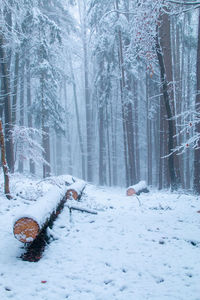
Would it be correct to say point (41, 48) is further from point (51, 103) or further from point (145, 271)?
point (145, 271)

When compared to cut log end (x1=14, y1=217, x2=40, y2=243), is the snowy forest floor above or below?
below

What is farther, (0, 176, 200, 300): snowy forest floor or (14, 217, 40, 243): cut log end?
(14, 217, 40, 243): cut log end

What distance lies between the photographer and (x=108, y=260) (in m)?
4.44

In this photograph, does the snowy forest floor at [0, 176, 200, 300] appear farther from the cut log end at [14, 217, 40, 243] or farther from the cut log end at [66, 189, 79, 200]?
the cut log end at [66, 189, 79, 200]

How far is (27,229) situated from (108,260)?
64.6 inches

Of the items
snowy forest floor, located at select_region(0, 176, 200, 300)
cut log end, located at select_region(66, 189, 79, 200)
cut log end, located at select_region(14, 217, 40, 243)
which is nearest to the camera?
snowy forest floor, located at select_region(0, 176, 200, 300)

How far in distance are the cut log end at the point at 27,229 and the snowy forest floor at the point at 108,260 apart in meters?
0.49

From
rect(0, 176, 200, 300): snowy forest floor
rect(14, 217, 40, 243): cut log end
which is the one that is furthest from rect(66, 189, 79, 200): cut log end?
rect(14, 217, 40, 243): cut log end

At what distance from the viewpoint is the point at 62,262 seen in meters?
4.33

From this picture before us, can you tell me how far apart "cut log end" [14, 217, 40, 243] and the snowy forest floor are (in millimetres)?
489

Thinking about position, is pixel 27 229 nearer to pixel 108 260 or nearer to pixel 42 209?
pixel 42 209

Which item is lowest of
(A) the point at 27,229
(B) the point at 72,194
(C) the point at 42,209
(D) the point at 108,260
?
(D) the point at 108,260

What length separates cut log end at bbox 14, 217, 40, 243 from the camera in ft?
13.6

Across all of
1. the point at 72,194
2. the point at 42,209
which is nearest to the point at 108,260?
the point at 42,209
